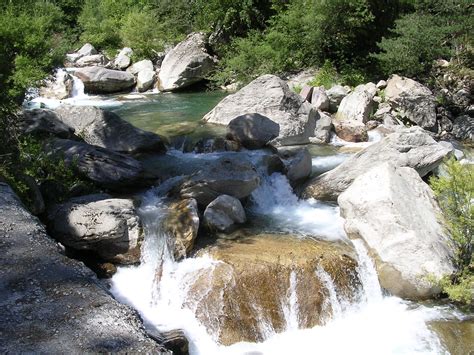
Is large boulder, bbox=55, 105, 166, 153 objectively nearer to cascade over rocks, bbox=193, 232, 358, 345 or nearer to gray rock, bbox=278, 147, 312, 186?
gray rock, bbox=278, 147, 312, 186

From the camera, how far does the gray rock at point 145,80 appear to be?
21.4m

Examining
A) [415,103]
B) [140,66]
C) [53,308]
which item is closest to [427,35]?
[415,103]

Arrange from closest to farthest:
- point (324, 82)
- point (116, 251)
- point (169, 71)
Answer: point (116, 251) → point (324, 82) → point (169, 71)

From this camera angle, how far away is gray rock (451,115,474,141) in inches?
564

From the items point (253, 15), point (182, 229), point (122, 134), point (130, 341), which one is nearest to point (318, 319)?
point (182, 229)

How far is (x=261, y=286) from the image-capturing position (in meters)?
7.13

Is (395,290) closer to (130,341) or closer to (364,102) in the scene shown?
(130,341)

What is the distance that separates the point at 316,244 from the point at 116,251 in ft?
11.0

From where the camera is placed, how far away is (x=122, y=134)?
38.6ft

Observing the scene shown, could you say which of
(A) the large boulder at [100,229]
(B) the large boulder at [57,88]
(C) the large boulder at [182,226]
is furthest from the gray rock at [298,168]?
(B) the large boulder at [57,88]

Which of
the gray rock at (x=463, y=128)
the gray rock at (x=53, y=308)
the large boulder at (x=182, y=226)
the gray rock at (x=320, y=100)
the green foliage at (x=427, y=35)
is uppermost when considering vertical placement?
the green foliage at (x=427, y=35)

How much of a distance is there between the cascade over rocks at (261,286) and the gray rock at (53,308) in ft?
8.67

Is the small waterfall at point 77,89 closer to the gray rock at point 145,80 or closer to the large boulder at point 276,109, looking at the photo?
the gray rock at point 145,80

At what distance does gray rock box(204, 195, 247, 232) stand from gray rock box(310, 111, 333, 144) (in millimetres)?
5571
